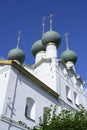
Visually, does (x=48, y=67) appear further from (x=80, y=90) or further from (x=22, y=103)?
(x=22, y=103)

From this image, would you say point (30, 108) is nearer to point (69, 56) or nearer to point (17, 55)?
point (17, 55)

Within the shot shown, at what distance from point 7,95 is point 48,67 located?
27.4ft

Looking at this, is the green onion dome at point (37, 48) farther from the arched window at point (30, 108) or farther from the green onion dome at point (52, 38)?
the arched window at point (30, 108)

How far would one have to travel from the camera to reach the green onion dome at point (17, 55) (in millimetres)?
25080

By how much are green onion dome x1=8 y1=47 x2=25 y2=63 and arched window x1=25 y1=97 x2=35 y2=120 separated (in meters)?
11.4

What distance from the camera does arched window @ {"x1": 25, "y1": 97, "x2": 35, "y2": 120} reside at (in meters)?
13.7

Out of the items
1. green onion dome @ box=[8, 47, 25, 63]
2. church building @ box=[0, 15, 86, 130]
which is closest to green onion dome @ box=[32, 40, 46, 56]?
church building @ box=[0, 15, 86, 130]

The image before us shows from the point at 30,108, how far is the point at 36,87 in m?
1.56

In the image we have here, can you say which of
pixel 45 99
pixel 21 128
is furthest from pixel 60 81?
pixel 21 128

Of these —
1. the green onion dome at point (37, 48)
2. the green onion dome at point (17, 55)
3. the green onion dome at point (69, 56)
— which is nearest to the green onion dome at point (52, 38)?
the green onion dome at point (37, 48)

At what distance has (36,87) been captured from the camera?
48.6 feet

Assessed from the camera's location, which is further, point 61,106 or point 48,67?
point 48,67

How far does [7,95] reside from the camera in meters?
12.1

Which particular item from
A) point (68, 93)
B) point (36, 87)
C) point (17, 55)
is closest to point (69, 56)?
point (17, 55)
